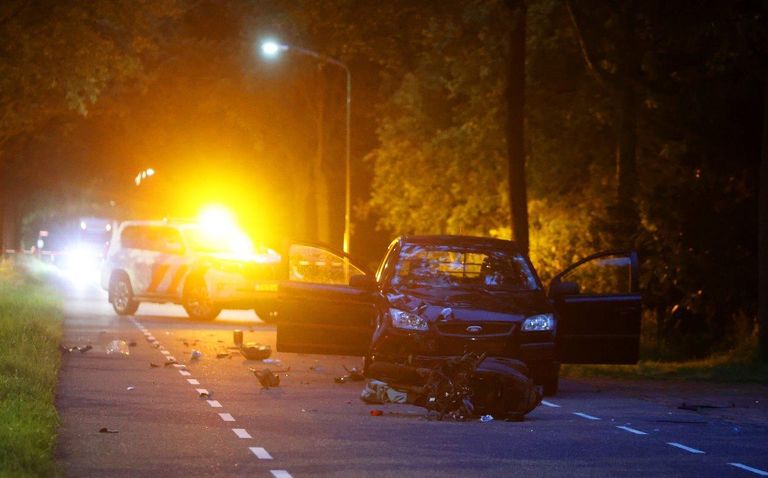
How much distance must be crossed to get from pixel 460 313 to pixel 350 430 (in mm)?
3113

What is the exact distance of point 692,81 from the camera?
2817 cm

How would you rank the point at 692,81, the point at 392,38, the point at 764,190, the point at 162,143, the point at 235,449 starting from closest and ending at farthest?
the point at 235,449 → the point at 764,190 → the point at 692,81 → the point at 392,38 → the point at 162,143

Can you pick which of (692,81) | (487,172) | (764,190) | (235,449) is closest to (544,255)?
(487,172)

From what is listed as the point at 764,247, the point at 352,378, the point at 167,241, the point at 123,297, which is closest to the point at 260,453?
the point at 352,378

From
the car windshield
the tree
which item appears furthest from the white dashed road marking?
the tree

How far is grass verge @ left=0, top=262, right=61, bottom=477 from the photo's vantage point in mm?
11938

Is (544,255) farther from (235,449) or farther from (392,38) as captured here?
(235,449)

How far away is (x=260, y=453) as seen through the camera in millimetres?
13266

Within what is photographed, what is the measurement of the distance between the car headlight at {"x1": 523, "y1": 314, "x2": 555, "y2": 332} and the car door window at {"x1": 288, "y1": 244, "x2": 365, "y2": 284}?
3.41 meters

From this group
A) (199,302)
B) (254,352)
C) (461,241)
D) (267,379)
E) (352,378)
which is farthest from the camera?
(199,302)

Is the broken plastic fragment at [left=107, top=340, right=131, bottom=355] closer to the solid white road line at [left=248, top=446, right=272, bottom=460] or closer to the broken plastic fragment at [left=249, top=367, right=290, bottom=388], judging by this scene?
the broken plastic fragment at [left=249, top=367, right=290, bottom=388]

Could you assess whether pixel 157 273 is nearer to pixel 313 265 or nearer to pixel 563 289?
pixel 313 265

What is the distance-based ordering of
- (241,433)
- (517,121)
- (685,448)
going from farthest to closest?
(517,121)
(241,433)
(685,448)

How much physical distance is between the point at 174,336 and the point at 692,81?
981 centimetres
